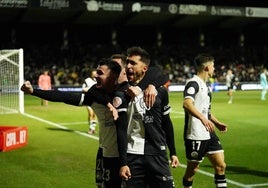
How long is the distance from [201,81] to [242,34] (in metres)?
50.1

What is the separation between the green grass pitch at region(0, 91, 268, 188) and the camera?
8.84 metres

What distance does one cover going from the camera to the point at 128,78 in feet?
16.4

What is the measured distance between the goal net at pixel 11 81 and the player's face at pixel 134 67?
16402mm

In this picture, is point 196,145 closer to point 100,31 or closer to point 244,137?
point 244,137

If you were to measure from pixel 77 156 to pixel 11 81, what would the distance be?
36.1 feet

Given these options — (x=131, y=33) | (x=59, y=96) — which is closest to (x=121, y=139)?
(x=59, y=96)

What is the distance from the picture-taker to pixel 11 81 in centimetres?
2122

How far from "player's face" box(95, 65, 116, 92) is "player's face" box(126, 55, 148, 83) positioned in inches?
7.1

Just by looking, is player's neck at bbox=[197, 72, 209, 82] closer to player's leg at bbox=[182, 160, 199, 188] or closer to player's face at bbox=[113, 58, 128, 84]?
player's leg at bbox=[182, 160, 199, 188]

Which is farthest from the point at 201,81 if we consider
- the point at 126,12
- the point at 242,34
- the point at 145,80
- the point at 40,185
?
the point at 242,34

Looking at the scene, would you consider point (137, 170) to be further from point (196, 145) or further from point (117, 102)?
point (196, 145)

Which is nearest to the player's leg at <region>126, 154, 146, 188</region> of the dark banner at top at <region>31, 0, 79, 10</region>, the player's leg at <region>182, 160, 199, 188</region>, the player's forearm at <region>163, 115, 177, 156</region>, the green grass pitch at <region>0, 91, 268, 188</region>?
the player's forearm at <region>163, 115, 177, 156</region>

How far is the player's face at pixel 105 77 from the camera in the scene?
492 cm

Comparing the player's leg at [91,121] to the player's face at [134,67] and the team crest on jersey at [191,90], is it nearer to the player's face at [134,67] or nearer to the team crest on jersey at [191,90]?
the team crest on jersey at [191,90]
